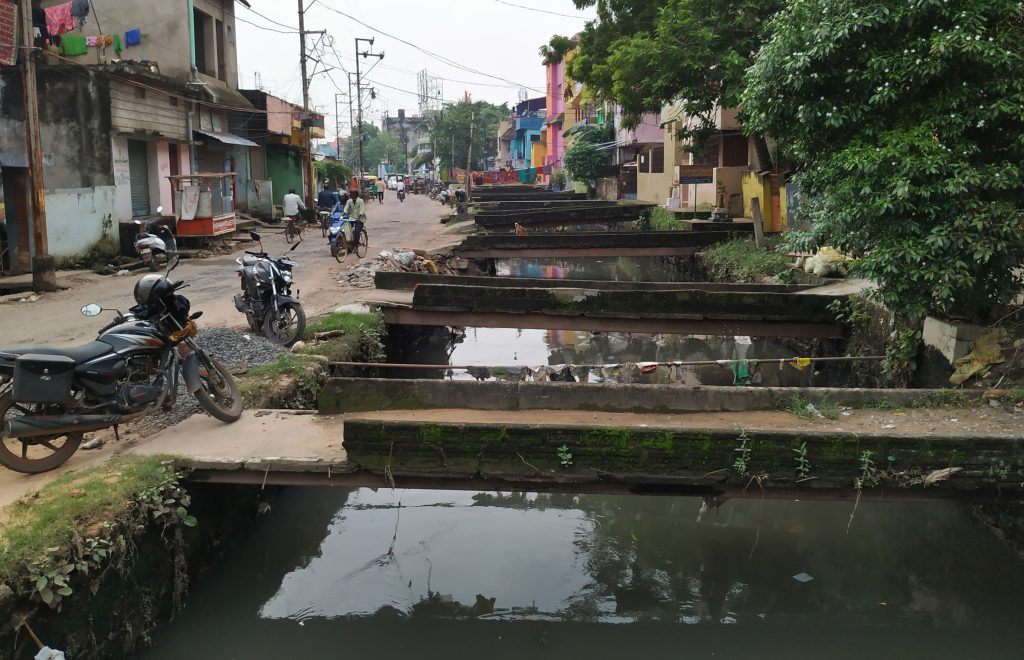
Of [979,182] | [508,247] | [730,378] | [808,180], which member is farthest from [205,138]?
[979,182]

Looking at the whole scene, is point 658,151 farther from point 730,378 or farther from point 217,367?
point 217,367

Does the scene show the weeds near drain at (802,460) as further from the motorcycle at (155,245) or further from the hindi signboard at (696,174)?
the hindi signboard at (696,174)

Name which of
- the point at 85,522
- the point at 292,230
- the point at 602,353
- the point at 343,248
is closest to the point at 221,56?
the point at 292,230

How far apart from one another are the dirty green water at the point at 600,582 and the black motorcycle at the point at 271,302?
2307 millimetres

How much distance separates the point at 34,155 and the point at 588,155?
3242 cm

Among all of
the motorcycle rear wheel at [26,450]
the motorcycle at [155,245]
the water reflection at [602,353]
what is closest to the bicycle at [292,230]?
the motorcycle at [155,245]

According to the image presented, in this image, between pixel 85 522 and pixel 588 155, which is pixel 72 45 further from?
pixel 588 155

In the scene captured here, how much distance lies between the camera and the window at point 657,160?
34.9 metres

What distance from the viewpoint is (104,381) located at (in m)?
5.71

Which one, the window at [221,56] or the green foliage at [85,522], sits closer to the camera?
the green foliage at [85,522]

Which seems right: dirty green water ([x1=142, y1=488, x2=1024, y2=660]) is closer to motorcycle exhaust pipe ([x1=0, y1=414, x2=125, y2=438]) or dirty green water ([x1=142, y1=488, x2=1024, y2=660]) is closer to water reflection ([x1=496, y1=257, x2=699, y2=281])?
motorcycle exhaust pipe ([x1=0, y1=414, x2=125, y2=438])

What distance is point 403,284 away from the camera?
43.0 ft

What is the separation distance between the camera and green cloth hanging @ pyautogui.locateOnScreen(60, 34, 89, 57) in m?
20.0

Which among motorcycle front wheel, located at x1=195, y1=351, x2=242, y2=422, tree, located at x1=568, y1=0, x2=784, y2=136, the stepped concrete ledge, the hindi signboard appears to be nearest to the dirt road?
motorcycle front wheel, located at x1=195, y1=351, x2=242, y2=422
